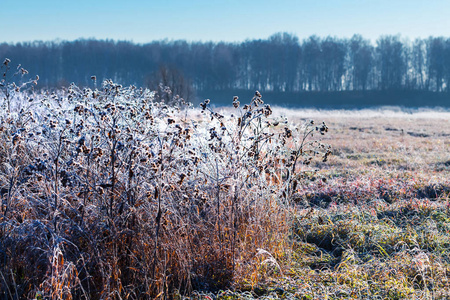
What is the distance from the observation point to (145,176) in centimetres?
382

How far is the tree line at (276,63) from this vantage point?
69.4m

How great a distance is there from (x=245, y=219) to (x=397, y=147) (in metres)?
10.1

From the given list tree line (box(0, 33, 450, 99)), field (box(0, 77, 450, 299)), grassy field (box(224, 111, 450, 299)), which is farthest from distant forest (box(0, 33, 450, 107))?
field (box(0, 77, 450, 299))

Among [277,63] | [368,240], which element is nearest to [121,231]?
[368,240]

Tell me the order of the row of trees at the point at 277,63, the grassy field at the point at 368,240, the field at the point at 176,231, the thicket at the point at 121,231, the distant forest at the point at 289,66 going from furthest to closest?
1. the row of trees at the point at 277,63
2. the distant forest at the point at 289,66
3. the grassy field at the point at 368,240
4. the field at the point at 176,231
5. the thicket at the point at 121,231

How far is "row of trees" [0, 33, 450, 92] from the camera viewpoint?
69438 mm

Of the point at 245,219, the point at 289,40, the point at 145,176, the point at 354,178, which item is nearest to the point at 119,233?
the point at 145,176

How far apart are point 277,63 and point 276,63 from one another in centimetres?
30

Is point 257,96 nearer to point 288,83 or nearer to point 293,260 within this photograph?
point 293,260

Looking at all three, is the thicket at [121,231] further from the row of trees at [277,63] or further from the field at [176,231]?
the row of trees at [277,63]

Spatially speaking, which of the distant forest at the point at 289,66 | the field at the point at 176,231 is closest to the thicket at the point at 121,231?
the field at the point at 176,231

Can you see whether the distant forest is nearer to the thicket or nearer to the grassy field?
the grassy field

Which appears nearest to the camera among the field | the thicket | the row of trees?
the thicket

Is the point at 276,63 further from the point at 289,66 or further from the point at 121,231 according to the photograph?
the point at 121,231
